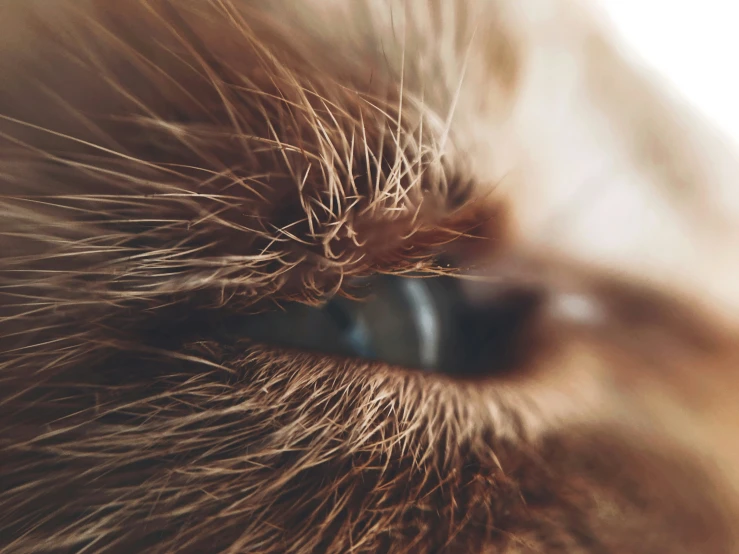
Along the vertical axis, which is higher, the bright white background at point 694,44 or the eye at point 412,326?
the bright white background at point 694,44

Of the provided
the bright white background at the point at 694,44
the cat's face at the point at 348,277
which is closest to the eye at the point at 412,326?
the cat's face at the point at 348,277

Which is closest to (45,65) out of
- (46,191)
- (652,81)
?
(46,191)

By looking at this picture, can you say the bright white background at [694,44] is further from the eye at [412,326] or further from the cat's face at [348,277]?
the eye at [412,326]

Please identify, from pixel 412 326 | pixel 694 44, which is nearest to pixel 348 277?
pixel 412 326

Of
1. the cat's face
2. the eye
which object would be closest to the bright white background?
the cat's face

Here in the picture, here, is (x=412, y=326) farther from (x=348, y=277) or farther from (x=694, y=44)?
(x=694, y=44)
